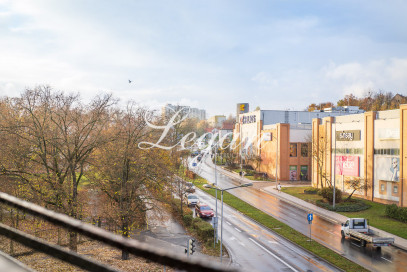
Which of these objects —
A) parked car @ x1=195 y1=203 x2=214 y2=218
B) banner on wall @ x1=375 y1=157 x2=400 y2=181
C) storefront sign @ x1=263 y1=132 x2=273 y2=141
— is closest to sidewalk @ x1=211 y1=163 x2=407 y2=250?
banner on wall @ x1=375 y1=157 x2=400 y2=181

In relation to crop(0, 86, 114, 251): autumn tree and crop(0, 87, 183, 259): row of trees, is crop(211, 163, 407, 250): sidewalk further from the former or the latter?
crop(0, 86, 114, 251): autumn tree

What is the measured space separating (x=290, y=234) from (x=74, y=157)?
18.1 meters

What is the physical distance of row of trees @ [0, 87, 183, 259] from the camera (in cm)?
1859

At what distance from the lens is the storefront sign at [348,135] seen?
42.0 metres

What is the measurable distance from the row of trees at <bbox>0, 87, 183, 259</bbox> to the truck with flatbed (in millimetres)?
14882

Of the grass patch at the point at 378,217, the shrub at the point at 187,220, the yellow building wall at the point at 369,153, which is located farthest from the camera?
the yellow building wall at the point at 369,153

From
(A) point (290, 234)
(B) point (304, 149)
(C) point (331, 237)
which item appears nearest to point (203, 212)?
A: (A) point (290, 234)

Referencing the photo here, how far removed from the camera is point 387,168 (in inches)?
1459

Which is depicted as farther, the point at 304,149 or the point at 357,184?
the point at 304,149

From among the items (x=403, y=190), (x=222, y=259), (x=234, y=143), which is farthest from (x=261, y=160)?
(x=222, y=259)

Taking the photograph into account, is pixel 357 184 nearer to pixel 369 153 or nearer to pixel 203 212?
pixel 369 153

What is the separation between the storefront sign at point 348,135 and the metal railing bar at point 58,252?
44.8 m

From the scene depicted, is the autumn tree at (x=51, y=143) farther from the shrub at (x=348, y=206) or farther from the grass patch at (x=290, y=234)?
the shrub at (x=348, y=206)

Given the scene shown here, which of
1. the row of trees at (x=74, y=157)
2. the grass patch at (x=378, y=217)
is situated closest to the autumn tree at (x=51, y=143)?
the row of trees at (x=74, y=157)
